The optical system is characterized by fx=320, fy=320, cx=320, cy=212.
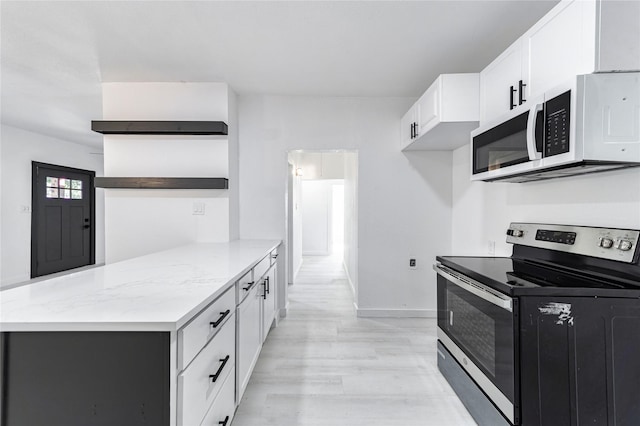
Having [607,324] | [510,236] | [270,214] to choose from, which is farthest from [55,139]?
[607,324]

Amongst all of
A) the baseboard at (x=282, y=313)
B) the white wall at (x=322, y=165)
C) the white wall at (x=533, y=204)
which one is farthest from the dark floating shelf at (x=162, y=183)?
the white wall at (x=322, y=165)

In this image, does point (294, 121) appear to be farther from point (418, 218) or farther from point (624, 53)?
point (624, 53)

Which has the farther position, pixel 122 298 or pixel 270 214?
pixel 270 214

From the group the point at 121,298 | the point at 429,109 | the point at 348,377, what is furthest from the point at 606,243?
the point at 121,298

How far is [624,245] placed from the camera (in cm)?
142

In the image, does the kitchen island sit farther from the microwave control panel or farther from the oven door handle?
the microwave control panel

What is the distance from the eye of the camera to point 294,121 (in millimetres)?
3438

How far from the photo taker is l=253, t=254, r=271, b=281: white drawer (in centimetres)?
215

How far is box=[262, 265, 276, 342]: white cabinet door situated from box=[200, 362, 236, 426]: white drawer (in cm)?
84

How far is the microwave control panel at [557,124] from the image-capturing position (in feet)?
4.43

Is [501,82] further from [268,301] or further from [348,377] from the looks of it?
[268,301]

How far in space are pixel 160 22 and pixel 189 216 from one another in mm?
1695

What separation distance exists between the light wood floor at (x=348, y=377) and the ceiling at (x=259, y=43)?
2.40 meters

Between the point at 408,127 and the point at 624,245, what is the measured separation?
2050mm
